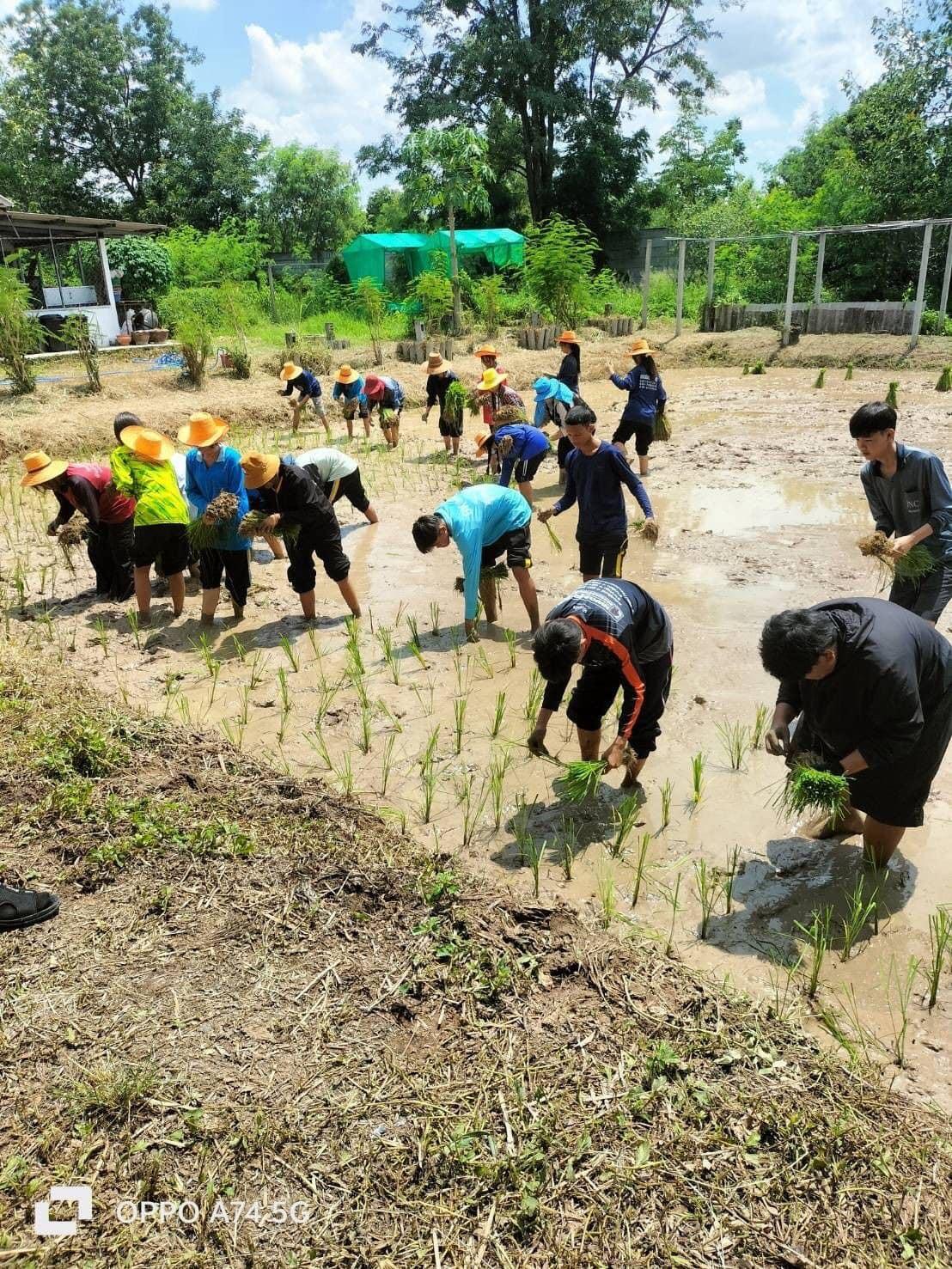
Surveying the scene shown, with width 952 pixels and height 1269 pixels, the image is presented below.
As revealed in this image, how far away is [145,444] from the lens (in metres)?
6.06

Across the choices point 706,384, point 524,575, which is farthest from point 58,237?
point 524,575

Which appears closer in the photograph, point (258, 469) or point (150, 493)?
point (258, 469)

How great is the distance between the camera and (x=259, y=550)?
327 inches

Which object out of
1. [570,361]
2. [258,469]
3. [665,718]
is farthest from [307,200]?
[665,718]

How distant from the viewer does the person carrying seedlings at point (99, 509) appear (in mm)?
6316

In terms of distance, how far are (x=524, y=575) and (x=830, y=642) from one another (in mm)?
3003

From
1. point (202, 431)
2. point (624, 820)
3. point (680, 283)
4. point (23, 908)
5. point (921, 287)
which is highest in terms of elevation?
point (680, 283)

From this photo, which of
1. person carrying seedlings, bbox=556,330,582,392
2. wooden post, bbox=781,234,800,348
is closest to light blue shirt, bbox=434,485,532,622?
person carrying seedlings, bbox=556,330,582,392

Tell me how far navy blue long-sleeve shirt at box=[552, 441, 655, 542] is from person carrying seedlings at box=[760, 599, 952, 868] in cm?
229

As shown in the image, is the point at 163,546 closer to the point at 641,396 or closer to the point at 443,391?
the point at 641,396

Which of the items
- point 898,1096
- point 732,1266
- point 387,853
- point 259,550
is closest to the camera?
point 732,1266

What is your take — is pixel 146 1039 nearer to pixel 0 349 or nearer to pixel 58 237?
pixel 0 349

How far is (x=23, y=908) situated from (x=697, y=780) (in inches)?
A: 111

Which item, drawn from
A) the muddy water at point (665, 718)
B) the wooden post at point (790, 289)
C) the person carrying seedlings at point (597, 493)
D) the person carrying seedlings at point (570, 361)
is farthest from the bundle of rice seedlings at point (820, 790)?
the wooden post at point (790, 289)
